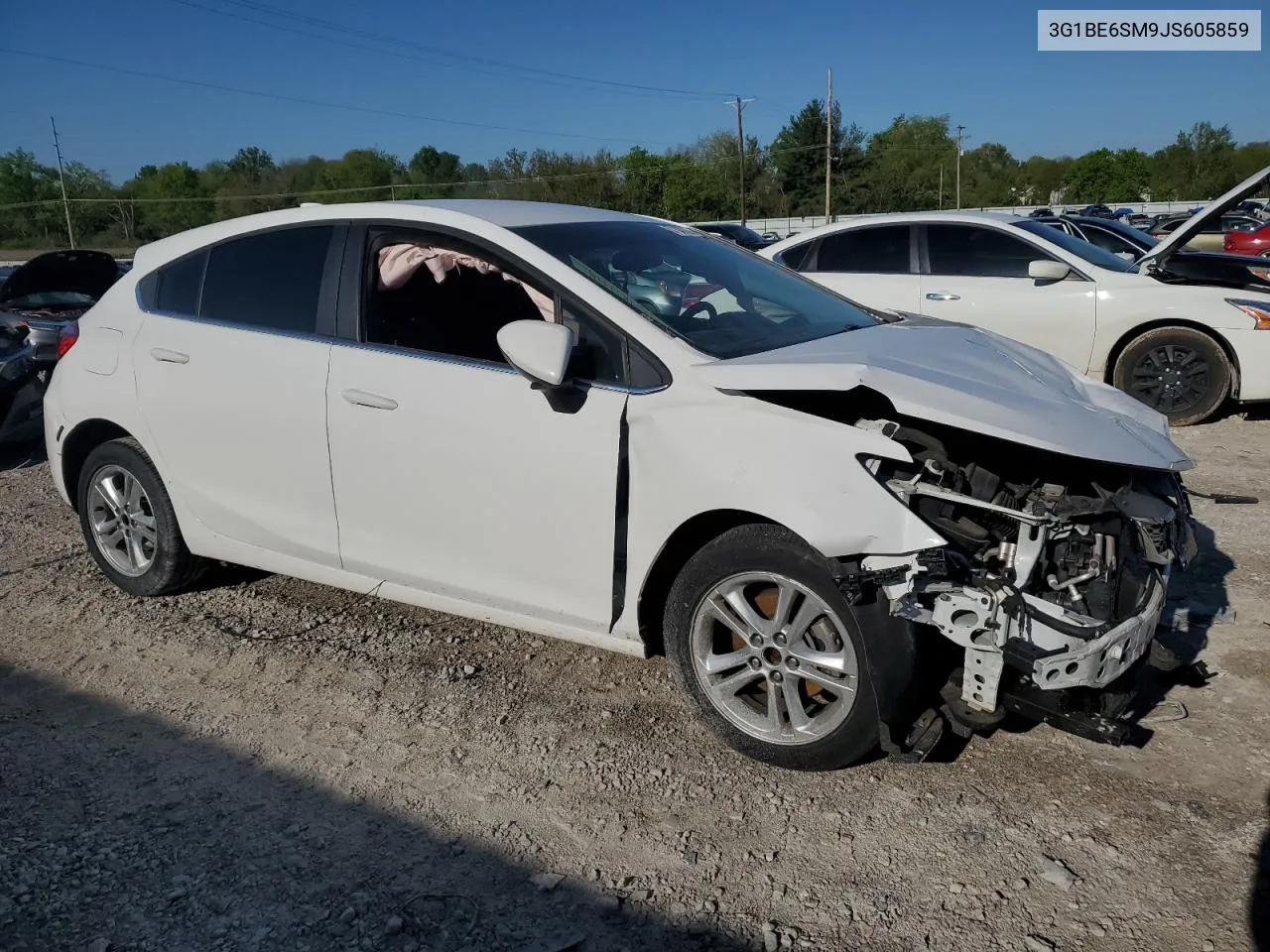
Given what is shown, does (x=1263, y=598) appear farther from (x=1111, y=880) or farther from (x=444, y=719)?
(x=444, y=719)

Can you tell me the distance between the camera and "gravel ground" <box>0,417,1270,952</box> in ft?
8.38

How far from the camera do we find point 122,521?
15.6ft

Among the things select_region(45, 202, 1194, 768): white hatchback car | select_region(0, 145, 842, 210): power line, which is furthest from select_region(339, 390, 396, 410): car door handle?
select_region(0, 145, 842, 210): power line

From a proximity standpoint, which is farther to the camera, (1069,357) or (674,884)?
(1069,357)

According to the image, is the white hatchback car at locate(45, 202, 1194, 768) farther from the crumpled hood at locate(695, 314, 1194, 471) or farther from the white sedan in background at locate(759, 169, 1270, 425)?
the white sedan in background at locate(759, 169, 1270, 425)

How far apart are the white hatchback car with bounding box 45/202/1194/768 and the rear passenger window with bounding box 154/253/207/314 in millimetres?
16

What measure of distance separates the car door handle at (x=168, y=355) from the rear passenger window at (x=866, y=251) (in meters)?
5.97

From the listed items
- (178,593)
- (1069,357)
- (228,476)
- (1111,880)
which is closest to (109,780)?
(228,476)

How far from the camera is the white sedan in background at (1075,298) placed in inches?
301

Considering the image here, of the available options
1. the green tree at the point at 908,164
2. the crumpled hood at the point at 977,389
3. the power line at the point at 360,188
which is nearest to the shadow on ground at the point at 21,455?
the crumpled hood at the point at 977,389

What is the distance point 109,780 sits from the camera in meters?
3.28

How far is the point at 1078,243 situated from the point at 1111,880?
6.99m

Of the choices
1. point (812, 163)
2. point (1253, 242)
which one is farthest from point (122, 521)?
point (812, 163)

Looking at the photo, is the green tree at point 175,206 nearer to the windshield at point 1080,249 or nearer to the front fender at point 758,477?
the windshield at point 1080,249
